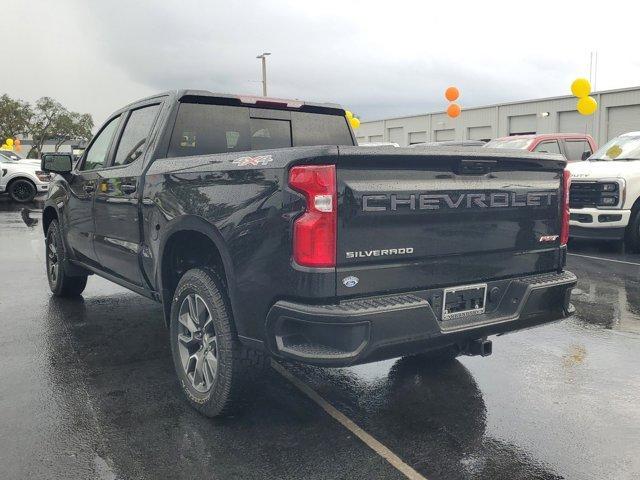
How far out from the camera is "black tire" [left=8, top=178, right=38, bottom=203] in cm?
1923

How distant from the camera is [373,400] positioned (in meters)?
3.74

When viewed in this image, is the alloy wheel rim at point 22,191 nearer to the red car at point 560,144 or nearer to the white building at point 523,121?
the red car at point 560,144

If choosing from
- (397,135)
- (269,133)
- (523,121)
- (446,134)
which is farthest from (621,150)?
(397,135)

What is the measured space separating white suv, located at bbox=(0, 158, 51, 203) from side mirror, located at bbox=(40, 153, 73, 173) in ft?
48.8

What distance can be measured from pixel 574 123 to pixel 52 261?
114 feet

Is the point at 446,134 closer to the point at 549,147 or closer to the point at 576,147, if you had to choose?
the point at 576,147

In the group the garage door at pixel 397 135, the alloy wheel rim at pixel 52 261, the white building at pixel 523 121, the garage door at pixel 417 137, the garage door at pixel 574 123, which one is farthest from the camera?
the garage door at pixel 397 135

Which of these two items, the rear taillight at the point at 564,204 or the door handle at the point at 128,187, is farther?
the door handle at the point at 128,187

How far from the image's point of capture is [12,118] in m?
65.6

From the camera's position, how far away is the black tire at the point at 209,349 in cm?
320

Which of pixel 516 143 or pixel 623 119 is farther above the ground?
pixel 623 119

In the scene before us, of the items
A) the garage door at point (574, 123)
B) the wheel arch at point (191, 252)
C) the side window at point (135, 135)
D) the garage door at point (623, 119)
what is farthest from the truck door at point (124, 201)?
the garage door at point (574, 123)

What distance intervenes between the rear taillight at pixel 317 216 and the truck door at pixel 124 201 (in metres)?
1.78

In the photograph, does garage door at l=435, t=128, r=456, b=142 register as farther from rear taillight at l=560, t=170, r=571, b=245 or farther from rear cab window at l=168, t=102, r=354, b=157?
rear taillight at l=560, t=170, r=571, b=245
